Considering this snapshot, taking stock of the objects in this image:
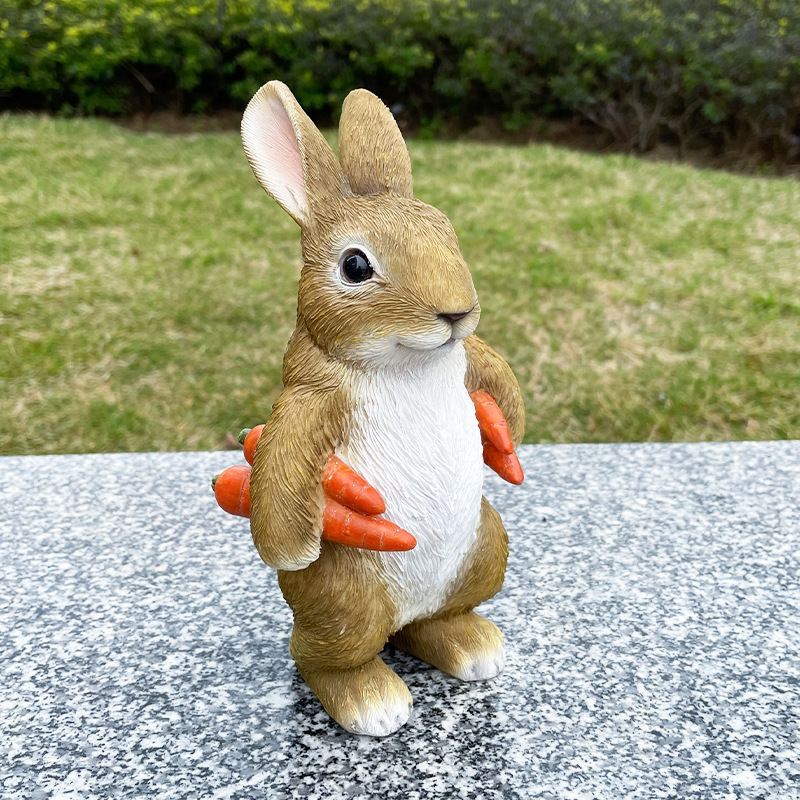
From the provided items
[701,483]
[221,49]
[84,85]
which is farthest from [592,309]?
[84,85]

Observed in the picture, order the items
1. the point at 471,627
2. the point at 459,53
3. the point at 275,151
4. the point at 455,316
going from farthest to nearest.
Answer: the point at 459,53, the point at 471,627, the point at 275,151, the point at 455,316

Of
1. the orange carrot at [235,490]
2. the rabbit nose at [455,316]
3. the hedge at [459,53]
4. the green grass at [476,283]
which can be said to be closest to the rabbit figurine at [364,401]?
the rabbit nose at [455,316]

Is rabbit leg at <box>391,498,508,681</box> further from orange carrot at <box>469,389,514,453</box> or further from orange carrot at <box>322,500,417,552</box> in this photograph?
orange carrot at <box>322,500,417,552</box>

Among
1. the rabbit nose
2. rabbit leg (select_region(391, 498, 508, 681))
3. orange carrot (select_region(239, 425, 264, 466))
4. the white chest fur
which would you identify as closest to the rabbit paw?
rabbit leg (select_region(391, 498, 508, 681))

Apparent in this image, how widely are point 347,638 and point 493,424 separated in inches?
19.4

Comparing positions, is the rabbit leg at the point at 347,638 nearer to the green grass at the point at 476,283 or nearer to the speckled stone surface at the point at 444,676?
the speckled stone surface at the point at 444,676

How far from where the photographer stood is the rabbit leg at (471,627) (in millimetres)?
1635

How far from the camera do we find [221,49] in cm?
629

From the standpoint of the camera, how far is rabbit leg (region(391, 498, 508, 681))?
163 cm

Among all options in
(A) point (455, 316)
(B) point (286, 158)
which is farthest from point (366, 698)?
(B) point (286, 158)

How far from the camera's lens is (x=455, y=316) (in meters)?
1.39

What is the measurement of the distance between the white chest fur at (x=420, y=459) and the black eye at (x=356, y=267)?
0.55 feet

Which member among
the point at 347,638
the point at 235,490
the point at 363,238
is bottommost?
the point at 347,638

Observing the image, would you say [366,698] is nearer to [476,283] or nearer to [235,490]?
[235,490]
